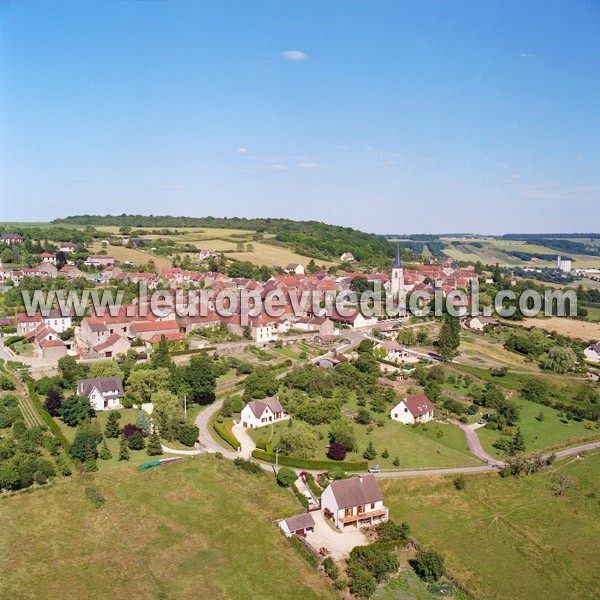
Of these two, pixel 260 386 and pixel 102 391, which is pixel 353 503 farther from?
pixel 102 391

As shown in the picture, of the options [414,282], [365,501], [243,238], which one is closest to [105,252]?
[243,238]

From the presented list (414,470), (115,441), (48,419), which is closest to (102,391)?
(48,419)

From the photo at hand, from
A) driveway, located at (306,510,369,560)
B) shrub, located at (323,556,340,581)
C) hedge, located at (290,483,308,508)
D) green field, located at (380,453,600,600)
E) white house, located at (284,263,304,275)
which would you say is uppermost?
white house, located at (284,263,304,275)

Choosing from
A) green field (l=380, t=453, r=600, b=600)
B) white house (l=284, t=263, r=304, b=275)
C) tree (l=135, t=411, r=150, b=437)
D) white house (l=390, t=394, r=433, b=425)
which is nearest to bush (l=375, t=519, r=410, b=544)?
green field (l=380, t=453, r=600, b=600)

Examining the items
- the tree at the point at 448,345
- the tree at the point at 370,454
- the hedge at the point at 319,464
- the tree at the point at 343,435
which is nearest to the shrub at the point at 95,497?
the hedge at the point at 319,464

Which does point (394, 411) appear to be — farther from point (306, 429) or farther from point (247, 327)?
point (247, 327)

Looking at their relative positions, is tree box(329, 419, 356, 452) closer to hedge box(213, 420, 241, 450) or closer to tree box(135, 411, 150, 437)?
hedge box(213, 420, 241, 450)
